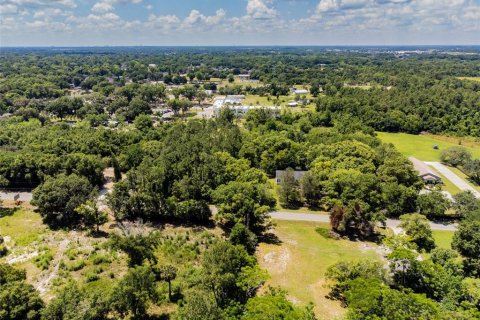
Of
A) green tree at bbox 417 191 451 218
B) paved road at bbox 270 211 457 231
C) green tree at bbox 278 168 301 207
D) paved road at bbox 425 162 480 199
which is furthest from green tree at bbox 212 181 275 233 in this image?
paved road at bbox 425 162 480 199

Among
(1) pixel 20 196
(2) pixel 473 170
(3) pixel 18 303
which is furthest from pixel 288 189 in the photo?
(1) pixel 20 196

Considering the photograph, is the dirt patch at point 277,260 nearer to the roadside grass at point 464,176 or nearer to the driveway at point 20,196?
the driveway at point 20,196

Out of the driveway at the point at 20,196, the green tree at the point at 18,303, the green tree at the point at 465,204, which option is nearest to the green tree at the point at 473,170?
the green tree at the point at 465,204

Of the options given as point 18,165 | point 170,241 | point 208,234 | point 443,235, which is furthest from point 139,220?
point 443,235

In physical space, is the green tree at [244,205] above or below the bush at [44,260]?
above

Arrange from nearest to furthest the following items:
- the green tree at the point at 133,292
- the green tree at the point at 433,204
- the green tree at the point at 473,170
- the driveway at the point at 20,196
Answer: the green tree at the point at 133,292 → the green tree at the point at 433,204 → the driveway at the point at 20,196 → the green tree at the point at 473,170
